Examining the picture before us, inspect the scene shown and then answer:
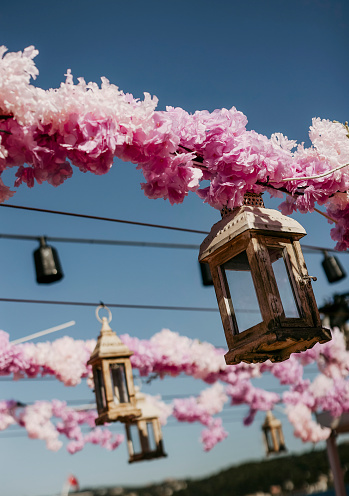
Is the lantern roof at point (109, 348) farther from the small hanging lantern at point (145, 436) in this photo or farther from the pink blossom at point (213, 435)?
the pink blossom at point (213, 435)

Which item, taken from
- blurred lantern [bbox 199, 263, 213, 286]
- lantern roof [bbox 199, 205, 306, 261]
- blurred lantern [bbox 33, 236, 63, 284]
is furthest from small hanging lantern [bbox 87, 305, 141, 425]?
lantern roof [bbox 199, 205, 306, 261]

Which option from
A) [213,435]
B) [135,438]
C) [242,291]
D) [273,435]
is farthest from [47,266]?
[213,435]

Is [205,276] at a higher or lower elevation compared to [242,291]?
higher

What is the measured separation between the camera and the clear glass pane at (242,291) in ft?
7.60

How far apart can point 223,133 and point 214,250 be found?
0.55 meters

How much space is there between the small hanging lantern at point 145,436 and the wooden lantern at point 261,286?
4.97m

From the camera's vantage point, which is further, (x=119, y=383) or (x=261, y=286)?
(x=119, y=383)

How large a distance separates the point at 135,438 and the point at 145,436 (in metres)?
0.14

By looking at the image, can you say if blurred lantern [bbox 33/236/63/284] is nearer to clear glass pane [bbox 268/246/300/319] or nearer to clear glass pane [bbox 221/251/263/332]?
clear glass pane [bbox 221/251/263/332]

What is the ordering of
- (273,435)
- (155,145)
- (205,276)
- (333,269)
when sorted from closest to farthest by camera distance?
(155,145) → (205,276) → (333,269) → (273,435)

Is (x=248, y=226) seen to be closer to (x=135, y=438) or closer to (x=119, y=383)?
(x=119, y=383)

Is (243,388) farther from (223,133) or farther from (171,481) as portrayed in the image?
(171,481)

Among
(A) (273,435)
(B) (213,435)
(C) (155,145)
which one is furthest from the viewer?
(B) (213,435)

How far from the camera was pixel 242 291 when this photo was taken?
7.78ft
